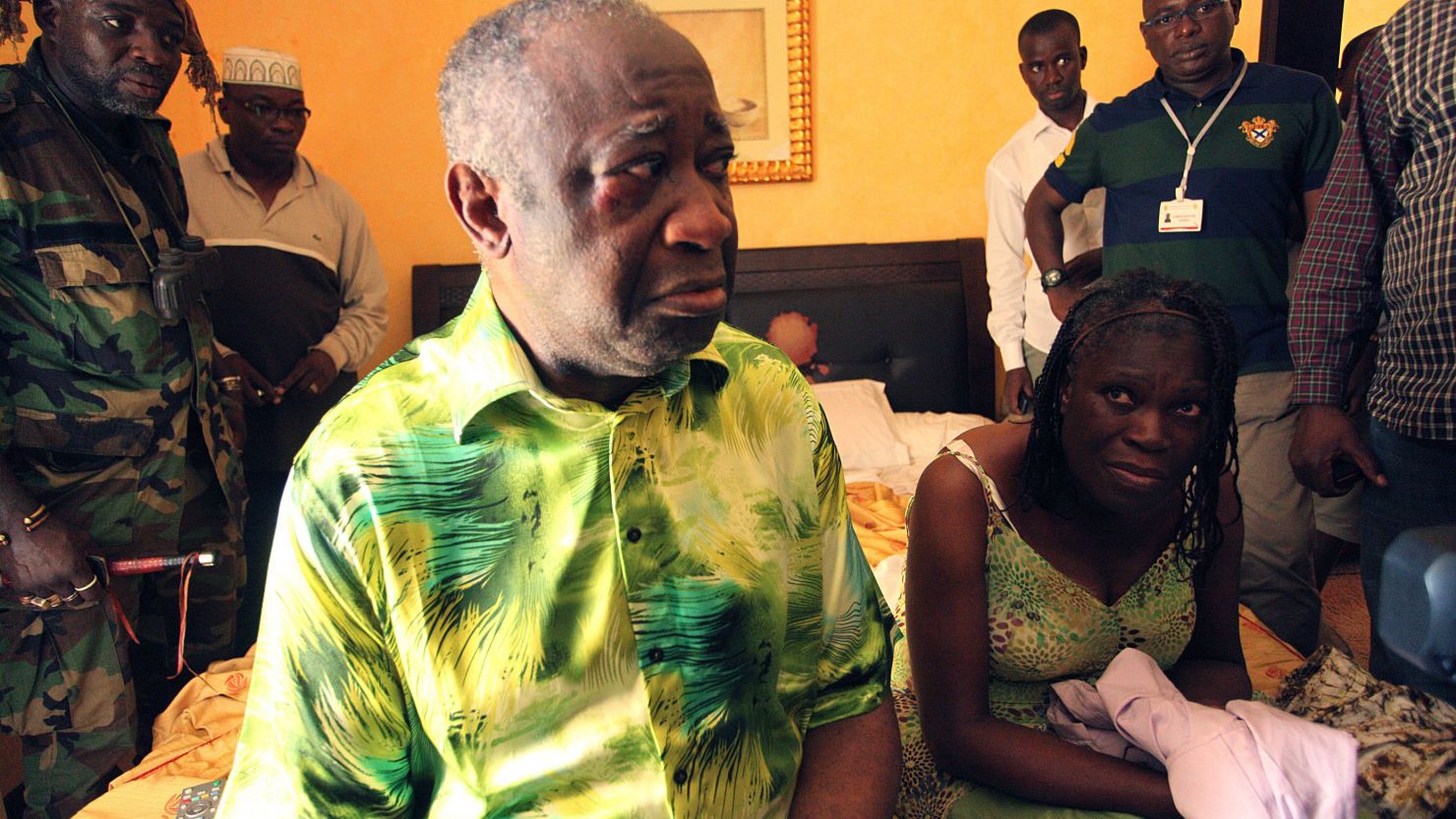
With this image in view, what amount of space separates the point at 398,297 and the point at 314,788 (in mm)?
2958

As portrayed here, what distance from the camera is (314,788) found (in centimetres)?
83

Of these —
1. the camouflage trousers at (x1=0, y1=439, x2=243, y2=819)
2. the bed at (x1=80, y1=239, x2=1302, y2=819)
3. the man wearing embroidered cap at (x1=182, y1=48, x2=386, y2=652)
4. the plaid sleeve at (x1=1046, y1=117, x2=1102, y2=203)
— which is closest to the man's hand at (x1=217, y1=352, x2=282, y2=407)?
the man wearing embroidered cap at (x1=182, y1=48, x2=386, y2=652)

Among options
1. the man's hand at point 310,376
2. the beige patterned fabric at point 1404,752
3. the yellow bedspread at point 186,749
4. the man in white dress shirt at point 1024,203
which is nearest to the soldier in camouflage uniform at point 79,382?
the yellow bedspread at point 186,749

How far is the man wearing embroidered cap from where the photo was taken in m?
2.60

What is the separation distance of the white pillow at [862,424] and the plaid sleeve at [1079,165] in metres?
1.08

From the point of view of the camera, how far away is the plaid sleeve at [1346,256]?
1.61 m

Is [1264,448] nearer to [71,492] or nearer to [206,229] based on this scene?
[71,492]

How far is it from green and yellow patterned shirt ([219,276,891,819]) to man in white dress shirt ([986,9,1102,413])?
81.9 inches

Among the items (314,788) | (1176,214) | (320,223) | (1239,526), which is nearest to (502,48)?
(314,788)

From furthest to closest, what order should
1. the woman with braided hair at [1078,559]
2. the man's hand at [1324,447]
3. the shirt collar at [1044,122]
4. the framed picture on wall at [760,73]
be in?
the framed picture on wall at [760,73] → the shirt collar at [1044,122] → the man's hand at [1324,447] → the woman with braided hair at [1078,559]

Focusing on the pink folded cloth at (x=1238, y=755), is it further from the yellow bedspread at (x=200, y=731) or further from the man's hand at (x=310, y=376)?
the man's hand at (x=310, y=376)

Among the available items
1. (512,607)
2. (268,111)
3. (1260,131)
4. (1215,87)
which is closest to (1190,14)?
(1215,87)

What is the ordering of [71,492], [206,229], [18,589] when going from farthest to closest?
[206,229] → [71,492] → [18,589]

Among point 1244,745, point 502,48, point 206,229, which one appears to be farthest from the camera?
point 206,229
